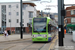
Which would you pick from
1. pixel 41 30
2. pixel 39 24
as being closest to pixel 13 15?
pixel 39 24

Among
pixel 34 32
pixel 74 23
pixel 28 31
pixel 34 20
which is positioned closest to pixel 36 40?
pixel 34 32

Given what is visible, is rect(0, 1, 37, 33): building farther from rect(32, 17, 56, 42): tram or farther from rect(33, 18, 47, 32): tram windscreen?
rect(32, 17, 56, 42): tram

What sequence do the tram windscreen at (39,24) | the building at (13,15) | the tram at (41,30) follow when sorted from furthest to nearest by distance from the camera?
the building at (13,15)
the tram windscreen at (39,24)
the tram at (41,30)

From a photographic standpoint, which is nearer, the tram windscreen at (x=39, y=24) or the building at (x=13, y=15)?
the tram windscreen at (x=39, y=24)

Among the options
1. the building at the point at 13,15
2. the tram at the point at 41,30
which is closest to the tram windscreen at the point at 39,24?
the tram at the point at 41,30

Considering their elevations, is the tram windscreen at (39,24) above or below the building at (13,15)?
below

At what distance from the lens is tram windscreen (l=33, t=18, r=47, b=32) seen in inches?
729

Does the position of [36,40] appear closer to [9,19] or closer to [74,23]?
[74,23]

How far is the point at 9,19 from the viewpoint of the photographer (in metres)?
63.3

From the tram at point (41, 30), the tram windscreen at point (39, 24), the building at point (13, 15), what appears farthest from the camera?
the building at point (13, 15)

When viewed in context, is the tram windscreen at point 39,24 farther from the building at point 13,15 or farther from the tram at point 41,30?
the building at point 13,15

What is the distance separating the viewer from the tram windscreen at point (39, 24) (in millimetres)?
18519

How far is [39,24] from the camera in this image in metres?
18.7

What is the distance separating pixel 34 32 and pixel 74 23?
36283 millimetres
